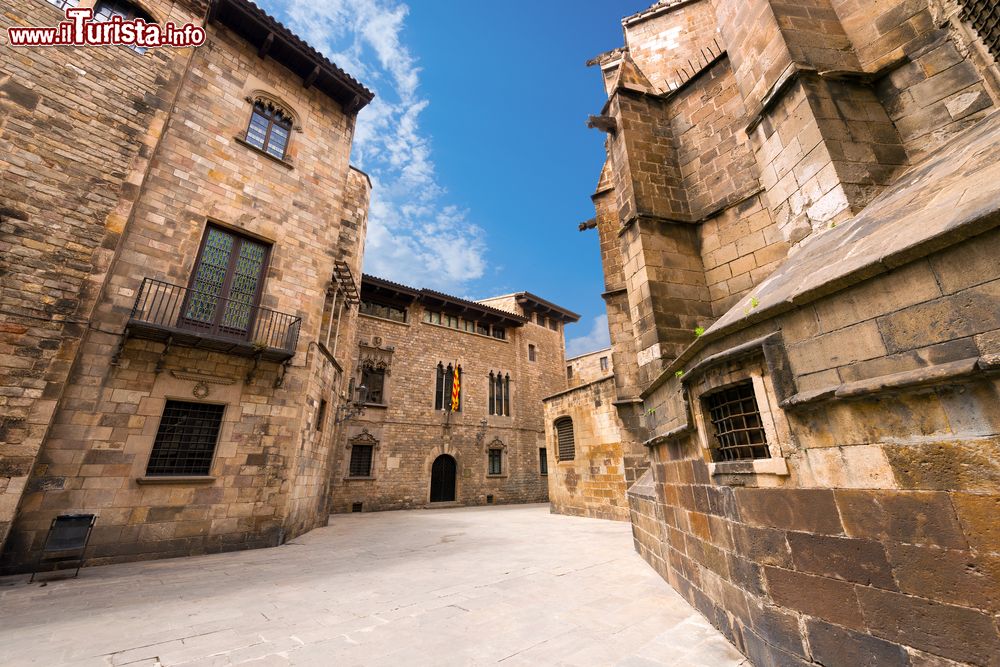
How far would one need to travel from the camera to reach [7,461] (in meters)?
5.17

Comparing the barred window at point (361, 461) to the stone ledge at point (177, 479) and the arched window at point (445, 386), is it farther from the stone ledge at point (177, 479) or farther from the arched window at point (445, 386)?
the stone ledge at point (177, 479)

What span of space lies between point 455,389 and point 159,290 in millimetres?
13089

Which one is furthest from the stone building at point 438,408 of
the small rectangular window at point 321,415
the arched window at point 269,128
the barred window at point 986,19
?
the barred window at point 986,19

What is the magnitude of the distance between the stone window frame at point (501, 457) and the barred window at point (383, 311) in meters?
7.92

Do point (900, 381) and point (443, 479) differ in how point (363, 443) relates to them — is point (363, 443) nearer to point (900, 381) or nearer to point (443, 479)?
point (443, 479)

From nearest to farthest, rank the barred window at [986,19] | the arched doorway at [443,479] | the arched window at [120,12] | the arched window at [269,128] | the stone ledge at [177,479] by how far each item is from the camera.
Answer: the barred window at [986,19] → the stone ledge at [177,479] → the arched window at [120,12] → the arched window at [269,128] → the arched doorway at [443,479]

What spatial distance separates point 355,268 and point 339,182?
3.22m

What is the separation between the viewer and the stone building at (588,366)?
91.5 ft

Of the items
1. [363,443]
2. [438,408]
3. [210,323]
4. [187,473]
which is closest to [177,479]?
[187,473]

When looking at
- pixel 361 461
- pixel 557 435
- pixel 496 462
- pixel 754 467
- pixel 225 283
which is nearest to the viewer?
pixel 754 467

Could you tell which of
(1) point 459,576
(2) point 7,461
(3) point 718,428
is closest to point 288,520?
(2) point 7,461

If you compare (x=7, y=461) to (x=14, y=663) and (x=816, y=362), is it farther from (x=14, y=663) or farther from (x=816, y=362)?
(x=816, y=362)

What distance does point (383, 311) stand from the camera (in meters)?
18.3

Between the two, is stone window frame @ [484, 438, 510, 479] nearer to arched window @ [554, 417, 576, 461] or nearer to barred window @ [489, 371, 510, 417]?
barred window @ [489, 371, 510, 417]
